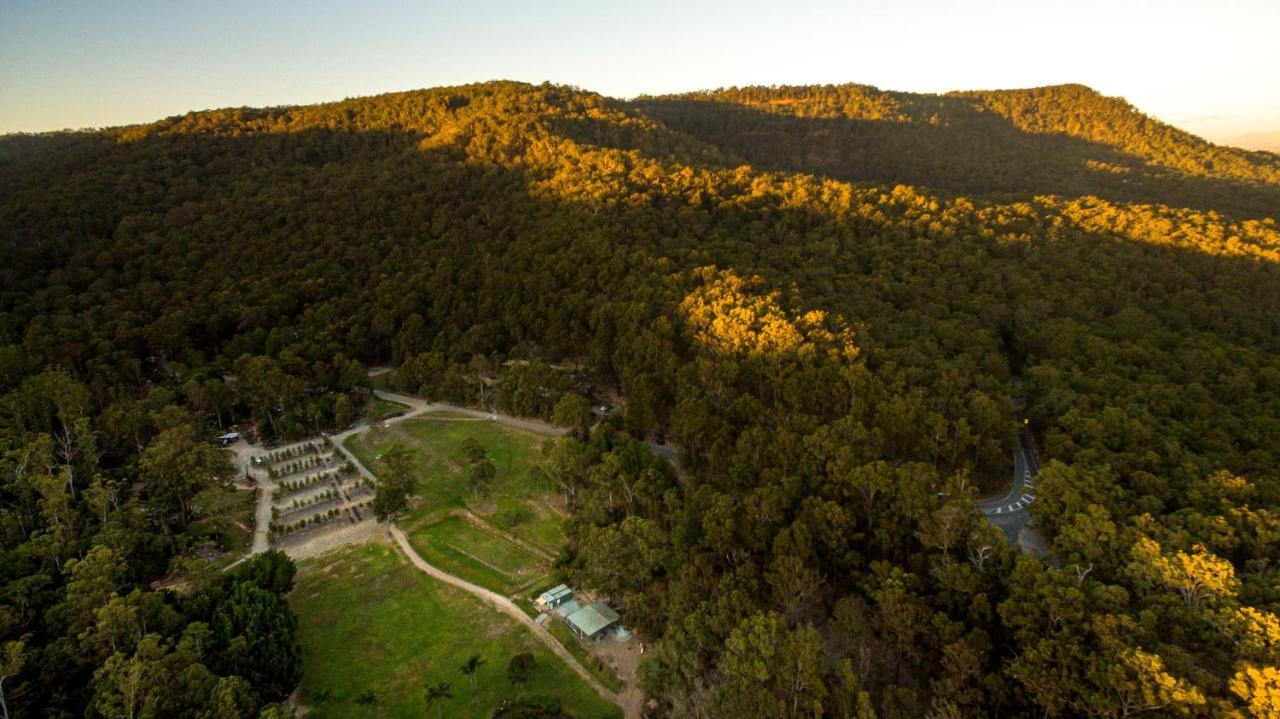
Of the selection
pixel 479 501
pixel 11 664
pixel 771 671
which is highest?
pixel 11 664

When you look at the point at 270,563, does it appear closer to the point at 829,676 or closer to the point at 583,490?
the point at 583,490

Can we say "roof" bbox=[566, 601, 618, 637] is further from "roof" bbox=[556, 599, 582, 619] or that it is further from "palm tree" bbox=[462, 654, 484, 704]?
"palm tree" bbox=[462, 654, 484, 704]

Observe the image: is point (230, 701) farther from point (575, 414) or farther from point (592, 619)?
point (575, 414)

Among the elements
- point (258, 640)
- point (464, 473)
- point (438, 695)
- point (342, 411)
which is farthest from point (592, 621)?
point (342, 411)

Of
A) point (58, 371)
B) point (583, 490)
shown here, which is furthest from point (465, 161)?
point (583, 490)

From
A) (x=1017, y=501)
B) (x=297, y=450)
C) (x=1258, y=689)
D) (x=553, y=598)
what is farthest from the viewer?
(x=297, y=450)

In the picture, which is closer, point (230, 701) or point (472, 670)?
point (230, 701)
